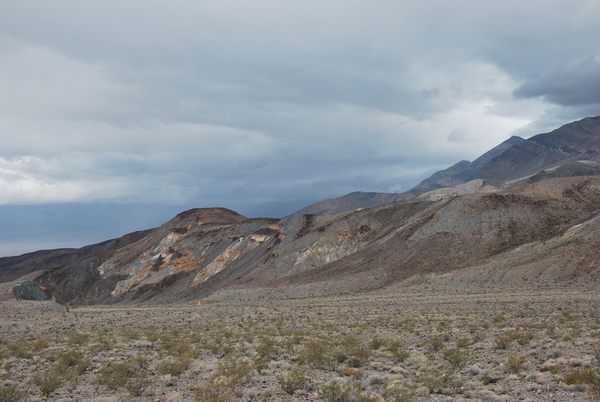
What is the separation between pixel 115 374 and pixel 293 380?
5.44 metres

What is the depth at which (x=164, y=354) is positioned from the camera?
14188 mm

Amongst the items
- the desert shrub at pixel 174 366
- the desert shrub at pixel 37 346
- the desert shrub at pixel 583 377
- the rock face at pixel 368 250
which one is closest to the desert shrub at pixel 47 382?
the desert shrub at pixel 174 366

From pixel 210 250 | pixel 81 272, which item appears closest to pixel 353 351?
pixel 210 250

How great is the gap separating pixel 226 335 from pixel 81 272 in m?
104

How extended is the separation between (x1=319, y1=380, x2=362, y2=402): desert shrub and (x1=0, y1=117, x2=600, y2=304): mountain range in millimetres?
34079

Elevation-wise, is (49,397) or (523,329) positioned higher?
(49,397)

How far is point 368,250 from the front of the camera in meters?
64.9

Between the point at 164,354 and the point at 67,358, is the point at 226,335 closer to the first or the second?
the point at 164,354

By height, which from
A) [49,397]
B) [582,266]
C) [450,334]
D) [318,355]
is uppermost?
[49,397]

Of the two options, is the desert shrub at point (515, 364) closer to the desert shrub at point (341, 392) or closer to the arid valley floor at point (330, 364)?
the arid valley floor at point (330, 364)

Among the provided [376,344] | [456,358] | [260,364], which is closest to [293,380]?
[260,364]

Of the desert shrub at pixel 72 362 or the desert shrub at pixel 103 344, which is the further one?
the desert shrub at pixel 103 344

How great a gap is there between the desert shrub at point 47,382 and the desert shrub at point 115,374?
103cm

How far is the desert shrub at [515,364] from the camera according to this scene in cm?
996
